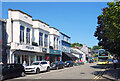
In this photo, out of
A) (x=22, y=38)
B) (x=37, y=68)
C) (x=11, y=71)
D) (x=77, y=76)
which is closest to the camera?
(x=11, y=71)

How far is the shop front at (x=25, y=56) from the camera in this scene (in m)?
25.8

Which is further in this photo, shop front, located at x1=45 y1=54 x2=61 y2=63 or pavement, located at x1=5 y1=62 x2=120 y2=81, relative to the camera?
shop front, located at x1=45 y1=54 x2=61 y2=63

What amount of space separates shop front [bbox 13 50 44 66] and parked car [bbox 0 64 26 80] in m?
7.32

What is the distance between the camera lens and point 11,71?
16516 millimetres

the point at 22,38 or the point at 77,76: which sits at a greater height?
the point at 22,38

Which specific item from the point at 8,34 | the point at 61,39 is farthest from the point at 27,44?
the point at 61,39

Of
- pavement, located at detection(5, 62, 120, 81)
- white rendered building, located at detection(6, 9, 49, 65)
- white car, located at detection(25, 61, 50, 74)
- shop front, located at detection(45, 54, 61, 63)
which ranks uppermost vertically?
white rendered building, located at detection(6, 9, 49, 65)

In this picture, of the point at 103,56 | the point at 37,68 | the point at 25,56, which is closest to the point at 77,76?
the point at 37,68

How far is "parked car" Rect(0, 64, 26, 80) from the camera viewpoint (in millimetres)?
15566

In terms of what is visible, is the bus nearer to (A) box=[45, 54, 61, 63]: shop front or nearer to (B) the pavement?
(A) box=[45, 54, 61, 63]: shop front

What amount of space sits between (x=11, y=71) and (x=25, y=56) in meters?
12.0

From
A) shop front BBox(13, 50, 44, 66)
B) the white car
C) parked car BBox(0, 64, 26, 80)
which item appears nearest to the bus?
shop front BBox(13, 50, 44, 66)

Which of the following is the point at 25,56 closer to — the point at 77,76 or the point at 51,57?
the point at 51,57

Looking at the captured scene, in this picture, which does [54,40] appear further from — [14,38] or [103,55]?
[14,38]
